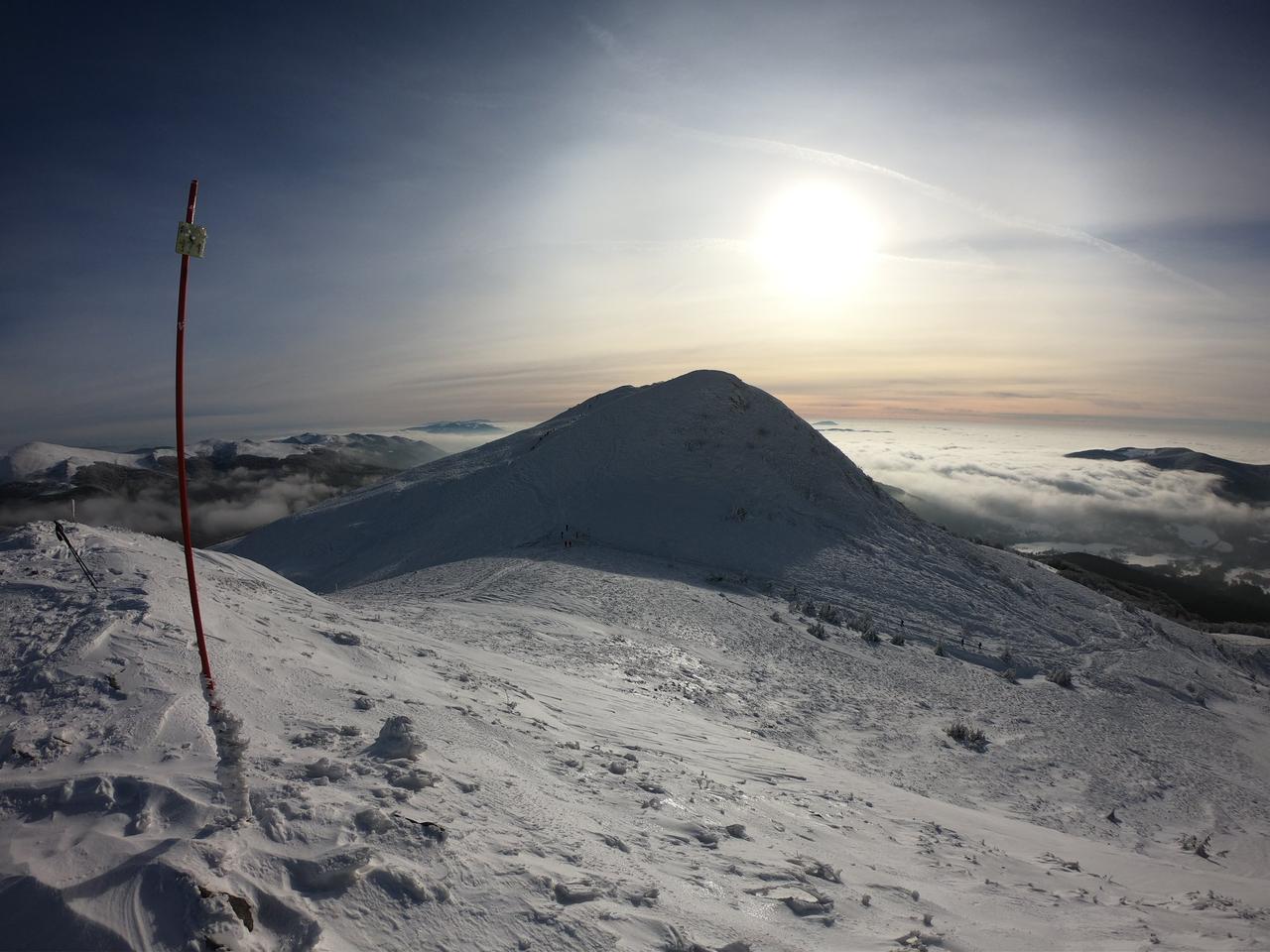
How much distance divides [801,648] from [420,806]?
1105cm

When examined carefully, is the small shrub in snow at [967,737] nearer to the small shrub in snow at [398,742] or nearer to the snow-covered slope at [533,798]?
the snow-covered slope at [533,798]

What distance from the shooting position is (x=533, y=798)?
15.4ft

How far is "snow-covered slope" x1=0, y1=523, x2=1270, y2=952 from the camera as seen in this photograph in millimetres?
3096

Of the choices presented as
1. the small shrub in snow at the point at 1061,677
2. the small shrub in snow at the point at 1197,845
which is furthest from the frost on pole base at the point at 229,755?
the small shrub in snow at the point at 1061,677

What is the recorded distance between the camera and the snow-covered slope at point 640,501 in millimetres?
20859

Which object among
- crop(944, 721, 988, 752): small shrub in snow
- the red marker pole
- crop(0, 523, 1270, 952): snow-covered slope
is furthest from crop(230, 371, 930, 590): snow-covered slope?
the red marker pole

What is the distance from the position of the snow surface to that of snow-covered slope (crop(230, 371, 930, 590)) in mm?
5189

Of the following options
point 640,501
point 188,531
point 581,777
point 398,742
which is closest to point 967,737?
point 581,777

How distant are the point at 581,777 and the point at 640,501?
17.4 metres

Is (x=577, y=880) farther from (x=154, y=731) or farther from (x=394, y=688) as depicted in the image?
(x=394, y=688)

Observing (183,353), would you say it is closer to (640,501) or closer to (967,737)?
(967,737)

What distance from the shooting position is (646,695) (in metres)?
9.60

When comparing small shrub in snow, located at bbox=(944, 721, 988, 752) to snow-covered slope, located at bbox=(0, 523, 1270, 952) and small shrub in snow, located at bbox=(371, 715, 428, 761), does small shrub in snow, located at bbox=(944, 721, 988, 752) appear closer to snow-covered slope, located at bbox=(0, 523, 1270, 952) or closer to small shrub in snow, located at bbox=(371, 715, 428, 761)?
snow-covered slope, located at bbox=(0, 523, 1270, 952)

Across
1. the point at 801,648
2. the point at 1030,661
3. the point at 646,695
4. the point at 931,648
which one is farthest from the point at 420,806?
the point at 1030,661
